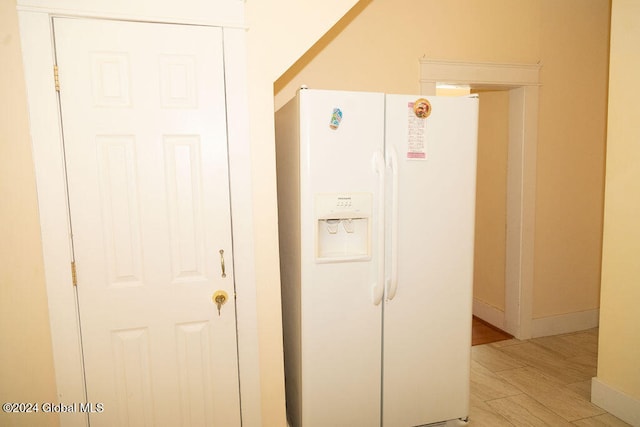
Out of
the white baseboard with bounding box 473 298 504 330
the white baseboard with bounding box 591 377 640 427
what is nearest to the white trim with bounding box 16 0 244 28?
the white baseboard with bounding box 591 377 640 427

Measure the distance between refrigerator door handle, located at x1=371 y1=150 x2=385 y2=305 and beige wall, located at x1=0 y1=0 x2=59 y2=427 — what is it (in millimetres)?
1454

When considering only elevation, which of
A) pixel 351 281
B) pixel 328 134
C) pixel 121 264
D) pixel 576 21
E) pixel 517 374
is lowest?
pixel 517 374

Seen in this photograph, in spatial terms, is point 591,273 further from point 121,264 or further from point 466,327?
point 121,264

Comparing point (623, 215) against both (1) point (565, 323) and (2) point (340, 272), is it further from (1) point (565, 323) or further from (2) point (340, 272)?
(2) point (340, 272)

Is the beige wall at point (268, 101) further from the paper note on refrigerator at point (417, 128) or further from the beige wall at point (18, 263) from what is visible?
the beige wall at point (18, 263)

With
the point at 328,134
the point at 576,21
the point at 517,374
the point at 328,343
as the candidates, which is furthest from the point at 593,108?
the point at 328,343

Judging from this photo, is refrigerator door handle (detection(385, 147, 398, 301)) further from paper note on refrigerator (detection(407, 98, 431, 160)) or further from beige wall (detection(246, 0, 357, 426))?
beige wall (detection(246, 0, 357, 426))

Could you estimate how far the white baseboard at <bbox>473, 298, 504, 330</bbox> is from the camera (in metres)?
3.46

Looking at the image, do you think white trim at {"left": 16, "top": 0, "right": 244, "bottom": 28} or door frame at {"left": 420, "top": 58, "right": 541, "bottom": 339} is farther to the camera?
door frame at {"left": 420, "top": 58, "right": 541, "bottom": 339}

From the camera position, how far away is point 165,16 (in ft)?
4.88

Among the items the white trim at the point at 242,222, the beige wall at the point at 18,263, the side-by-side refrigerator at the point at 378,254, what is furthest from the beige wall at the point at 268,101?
the beige wall at the point at 18,263

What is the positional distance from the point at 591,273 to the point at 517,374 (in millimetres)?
1476

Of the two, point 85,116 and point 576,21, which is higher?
point 576,21

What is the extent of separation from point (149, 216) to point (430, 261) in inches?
54.5
